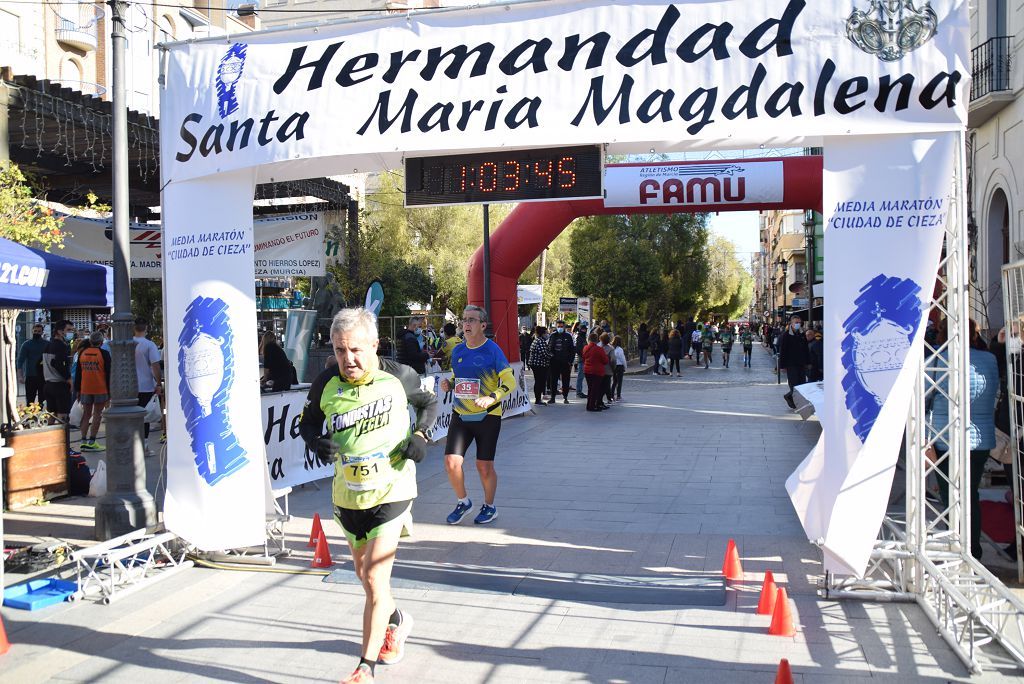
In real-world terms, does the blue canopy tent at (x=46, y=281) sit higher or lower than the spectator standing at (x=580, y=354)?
higher

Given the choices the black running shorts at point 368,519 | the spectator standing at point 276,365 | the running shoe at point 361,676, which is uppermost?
the spectator standing at point 276,365

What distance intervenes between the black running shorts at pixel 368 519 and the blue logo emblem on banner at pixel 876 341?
2.78 m

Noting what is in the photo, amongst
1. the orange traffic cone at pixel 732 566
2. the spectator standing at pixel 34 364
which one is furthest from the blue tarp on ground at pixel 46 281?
the spectator standing at pixel 34 364

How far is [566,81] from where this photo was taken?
5.83 m

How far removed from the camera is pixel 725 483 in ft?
31.3

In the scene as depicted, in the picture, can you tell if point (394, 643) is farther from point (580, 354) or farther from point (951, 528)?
point (580, 354)

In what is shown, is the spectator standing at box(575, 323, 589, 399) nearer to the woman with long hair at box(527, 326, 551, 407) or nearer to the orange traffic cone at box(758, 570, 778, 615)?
the woman with long hair at box(527, 326, 551, 407)

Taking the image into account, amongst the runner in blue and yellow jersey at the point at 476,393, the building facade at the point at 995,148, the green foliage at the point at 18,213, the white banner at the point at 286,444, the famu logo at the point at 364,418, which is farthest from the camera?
the building facade at the point at 995,148

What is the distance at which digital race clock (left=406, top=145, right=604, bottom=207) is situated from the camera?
619 cm

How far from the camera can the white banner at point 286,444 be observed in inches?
345

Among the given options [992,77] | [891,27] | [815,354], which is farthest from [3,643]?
[992,77]

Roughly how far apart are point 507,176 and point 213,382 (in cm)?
260

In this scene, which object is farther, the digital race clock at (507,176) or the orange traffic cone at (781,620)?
the digital race clock at (507,176)

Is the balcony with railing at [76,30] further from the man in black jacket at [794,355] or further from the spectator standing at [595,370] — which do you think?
the man in black jacket at [794,355]
